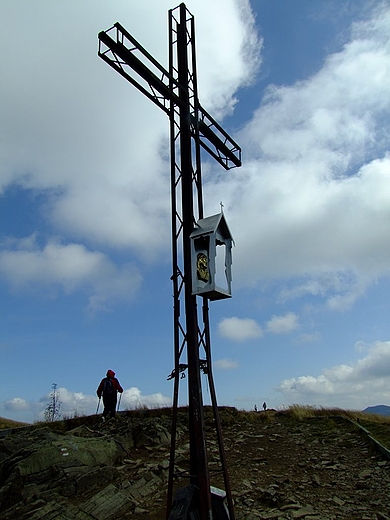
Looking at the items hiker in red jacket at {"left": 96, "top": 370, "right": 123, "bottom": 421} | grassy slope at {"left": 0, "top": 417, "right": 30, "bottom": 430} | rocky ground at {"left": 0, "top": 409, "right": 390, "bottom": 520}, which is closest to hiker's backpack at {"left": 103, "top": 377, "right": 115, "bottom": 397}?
hiker in red jacket at {"left": 96, "top": 370, "right": 123, "bottom": 421}

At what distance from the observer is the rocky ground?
8078 millimetres

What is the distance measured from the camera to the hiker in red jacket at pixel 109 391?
14.5 meters

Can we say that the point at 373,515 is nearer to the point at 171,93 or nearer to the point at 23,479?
the point at 23,479

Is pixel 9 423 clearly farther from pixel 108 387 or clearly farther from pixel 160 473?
pixel 160 473

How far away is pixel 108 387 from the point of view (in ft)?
47.5

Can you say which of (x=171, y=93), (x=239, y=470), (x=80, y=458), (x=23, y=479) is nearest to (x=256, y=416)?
(x=239, y=470)

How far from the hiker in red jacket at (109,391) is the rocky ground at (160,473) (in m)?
0.95

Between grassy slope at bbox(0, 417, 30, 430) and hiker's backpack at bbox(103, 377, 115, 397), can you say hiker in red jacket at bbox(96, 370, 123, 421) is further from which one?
grassy slope at bbox(0, 417, 30, 430)

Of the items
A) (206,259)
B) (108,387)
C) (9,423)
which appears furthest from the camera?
(9,423)

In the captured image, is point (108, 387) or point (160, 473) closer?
point (160, 473)

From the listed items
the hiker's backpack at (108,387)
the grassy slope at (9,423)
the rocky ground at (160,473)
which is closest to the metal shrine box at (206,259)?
the rocky ground at (160,473)

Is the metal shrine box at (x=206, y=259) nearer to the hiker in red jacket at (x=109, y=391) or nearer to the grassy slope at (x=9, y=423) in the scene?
the hiker in red jacket at (x=109, y=391)

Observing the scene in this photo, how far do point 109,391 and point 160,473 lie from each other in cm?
520

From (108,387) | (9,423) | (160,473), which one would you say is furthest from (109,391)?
(9,423)
